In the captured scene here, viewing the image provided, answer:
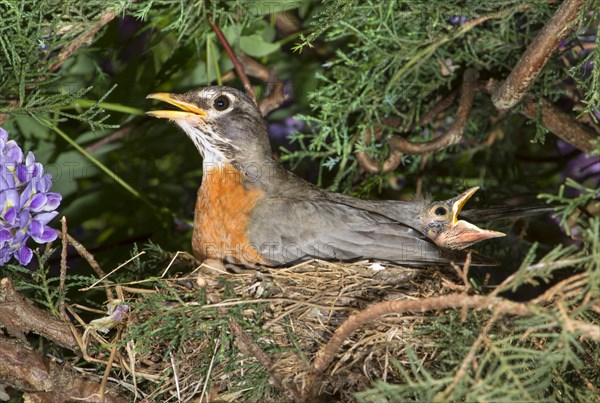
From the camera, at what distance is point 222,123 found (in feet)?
9.95

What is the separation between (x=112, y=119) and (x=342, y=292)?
1.43 metres

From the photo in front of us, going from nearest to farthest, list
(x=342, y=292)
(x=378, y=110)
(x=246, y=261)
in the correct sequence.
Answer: (x=342, y=292), (x=246, y=261), (x=378, y=110)

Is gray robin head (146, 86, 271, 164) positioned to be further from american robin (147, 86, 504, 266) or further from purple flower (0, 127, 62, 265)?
purple flower (0, 127, 62, 265)

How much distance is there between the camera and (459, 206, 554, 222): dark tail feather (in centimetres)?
293

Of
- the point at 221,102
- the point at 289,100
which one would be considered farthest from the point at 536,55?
the point at 289,100

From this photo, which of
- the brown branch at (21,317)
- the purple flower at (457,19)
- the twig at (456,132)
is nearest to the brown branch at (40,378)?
the brown branch at (21,317)

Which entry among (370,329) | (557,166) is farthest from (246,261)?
(557,166)

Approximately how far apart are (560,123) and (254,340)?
160 centimetres

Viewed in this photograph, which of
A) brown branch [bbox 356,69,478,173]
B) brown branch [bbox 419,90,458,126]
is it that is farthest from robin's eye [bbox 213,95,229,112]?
brown branch [bbox 419,90,458,126]

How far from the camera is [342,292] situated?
238 cm

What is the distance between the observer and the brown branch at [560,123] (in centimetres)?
295

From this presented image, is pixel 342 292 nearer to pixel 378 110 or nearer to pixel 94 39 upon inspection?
pixel 378 110

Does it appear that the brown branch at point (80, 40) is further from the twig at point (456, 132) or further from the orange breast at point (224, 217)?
the twig at point (456, 132)

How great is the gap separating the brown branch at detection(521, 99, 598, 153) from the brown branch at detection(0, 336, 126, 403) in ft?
6.25
